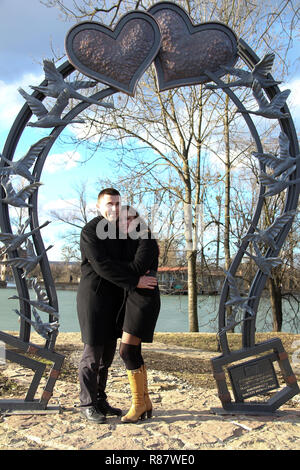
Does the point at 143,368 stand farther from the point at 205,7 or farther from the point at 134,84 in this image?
the point at 205,7

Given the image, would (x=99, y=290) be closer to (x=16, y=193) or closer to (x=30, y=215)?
(x=30, y=215)

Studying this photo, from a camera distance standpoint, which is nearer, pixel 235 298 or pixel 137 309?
pixel 137 309

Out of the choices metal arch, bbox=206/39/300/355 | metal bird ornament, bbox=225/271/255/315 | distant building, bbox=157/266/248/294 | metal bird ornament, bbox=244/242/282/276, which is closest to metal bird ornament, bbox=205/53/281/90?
metal arch, bbox=206/39/300/355

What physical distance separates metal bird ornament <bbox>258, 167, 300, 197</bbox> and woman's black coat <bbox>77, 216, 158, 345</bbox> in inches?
49.0

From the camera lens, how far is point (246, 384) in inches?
146

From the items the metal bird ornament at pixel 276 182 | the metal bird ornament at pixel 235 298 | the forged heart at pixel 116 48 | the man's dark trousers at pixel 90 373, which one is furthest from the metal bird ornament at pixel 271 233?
the forged heart at pixel 116 48

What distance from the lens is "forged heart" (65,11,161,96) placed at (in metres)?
3.60

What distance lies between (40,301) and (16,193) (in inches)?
37.3

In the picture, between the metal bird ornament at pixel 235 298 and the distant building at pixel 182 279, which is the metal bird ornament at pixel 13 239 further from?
the distant building at pixel 182 279

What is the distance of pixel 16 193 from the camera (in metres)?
3.60

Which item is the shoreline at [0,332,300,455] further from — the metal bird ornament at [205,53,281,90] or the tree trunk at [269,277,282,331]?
the tree trunk at [269,277,282,331]

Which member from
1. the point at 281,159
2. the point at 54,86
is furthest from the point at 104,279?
the point at 281,159

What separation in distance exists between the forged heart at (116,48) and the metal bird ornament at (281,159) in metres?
1.34

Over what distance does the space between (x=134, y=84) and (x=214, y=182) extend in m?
8.00
